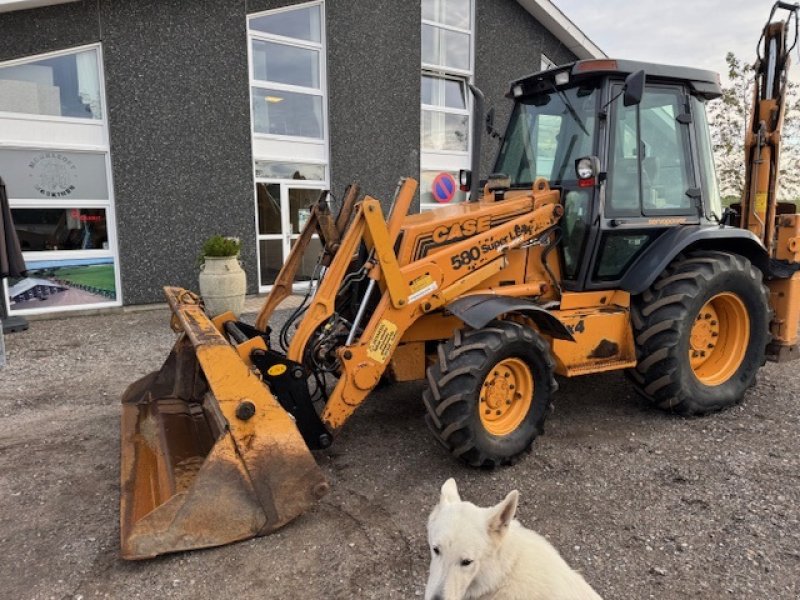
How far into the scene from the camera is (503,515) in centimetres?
197

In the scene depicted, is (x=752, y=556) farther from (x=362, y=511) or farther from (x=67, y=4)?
(x=67, y=4)

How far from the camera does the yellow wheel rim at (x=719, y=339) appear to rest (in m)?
4.96

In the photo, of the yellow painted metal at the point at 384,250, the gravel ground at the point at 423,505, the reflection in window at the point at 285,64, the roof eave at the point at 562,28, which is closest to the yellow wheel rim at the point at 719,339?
the gravel ground at the point at 423,505

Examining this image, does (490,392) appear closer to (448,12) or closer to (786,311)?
Result: (786,311)

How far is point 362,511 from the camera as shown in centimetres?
341

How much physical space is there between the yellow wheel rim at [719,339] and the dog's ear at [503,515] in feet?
11.9

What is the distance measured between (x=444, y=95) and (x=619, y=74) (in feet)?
28.7

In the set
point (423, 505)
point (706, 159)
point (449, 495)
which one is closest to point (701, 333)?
point (706, 159)

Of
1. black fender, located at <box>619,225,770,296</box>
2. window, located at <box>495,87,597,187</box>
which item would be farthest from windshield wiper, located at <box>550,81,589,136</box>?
black fender, located at <box>619,225,770,296</box>

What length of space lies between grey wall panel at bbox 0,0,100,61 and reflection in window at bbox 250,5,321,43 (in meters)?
2.61

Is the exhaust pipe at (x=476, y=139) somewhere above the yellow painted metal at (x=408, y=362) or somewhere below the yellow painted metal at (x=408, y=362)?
above

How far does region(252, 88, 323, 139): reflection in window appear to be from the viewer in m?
10.4

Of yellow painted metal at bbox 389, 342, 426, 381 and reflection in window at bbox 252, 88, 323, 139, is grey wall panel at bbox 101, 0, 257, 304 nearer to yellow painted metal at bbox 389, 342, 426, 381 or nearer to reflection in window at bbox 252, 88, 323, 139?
reflection in window at bbox 252, 88, 323, 139

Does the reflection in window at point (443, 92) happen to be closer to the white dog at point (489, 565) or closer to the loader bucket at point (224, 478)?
the loader bucket at point (224, 478)
